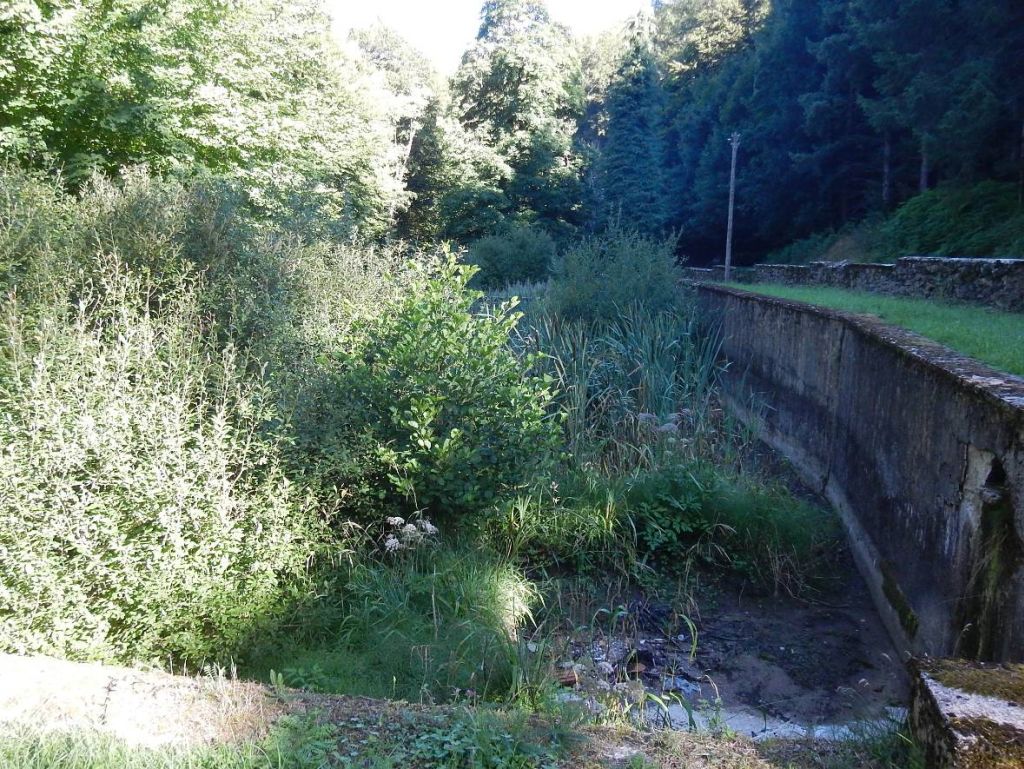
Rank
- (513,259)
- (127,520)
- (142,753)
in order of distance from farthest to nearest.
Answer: (513,259) < (127,520) < (142,753)

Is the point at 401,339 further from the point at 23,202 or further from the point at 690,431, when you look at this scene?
the point at 23,202

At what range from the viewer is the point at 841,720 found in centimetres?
457

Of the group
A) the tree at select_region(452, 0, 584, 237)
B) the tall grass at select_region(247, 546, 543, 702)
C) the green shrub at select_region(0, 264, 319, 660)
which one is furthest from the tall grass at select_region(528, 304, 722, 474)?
the tree at select_region(452, 0, 584, 237)

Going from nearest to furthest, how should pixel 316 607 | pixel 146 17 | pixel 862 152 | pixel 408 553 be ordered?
pixel 316 607 → pixel 408 553 → pixel 146 17 → pixel 862 152

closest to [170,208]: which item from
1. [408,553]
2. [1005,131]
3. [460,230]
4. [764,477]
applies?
[408,553]

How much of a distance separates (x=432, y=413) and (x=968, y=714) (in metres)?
3.86

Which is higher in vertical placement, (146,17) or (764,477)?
(146,17)

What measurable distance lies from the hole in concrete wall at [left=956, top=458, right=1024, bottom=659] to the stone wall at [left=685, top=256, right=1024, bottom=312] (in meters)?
5.49

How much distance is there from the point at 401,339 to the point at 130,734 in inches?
145

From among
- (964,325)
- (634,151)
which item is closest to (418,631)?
(964,325)

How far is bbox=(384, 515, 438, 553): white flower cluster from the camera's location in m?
5.38

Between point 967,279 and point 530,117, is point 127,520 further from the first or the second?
point 530,117

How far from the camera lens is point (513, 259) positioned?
21859 millimetres

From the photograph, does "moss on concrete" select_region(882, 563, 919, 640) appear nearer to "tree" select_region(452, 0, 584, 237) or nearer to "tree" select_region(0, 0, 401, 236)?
"tree" select_region(0, 0, 401, 236)
